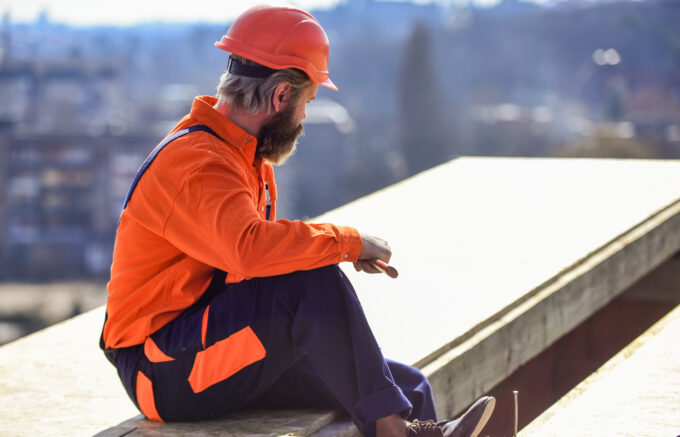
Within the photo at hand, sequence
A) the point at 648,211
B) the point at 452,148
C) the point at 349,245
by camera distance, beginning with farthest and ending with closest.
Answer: the point at 452,148 → the point at 648,211 → the point at 349,245

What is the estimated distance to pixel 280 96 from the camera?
214 cm

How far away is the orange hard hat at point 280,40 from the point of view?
6.95 ft

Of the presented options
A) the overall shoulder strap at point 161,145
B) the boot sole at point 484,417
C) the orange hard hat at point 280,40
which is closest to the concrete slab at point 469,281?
the boot sole at point 484,417

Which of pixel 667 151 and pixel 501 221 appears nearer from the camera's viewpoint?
pixel 501 221

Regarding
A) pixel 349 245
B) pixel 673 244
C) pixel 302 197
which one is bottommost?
pixel 302 197

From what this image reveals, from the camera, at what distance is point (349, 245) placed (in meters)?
2.04

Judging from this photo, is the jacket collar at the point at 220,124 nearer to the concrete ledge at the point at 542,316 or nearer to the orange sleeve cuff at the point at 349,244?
the orange sleeve cuff at the point at 349,244

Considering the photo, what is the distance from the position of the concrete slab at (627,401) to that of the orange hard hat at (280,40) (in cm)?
112

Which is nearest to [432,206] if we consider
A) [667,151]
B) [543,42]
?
[667,151]

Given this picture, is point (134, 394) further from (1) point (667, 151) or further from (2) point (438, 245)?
(1) point (667, 151)

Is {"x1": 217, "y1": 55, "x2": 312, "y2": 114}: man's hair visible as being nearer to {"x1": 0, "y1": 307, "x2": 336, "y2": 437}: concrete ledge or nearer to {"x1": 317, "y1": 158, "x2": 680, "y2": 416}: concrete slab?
{"x1": 0, "y1": 307, "x2": 336, "y2": 437}: concrete ledge

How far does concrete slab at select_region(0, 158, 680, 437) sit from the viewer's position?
260 centimetres

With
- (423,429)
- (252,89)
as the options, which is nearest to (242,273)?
(252,89)

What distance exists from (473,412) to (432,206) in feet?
10.4
